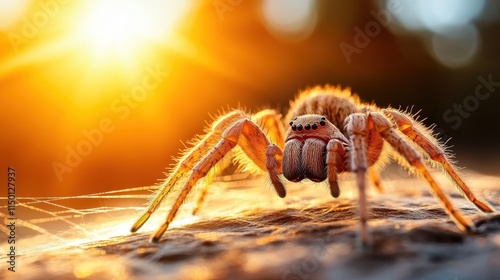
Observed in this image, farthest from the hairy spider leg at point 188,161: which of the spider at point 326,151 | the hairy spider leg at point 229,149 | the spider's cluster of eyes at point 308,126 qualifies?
the spider's cluster of eyes at point 308,126

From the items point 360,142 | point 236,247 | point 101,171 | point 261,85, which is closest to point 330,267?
point 236,247

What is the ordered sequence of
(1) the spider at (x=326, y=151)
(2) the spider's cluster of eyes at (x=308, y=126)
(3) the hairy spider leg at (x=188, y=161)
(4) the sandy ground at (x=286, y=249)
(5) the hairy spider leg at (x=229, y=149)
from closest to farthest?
(4) the sandy ground at (x=286, y=249), (1) the spider at (x=326, y=151), (5) the hairy spider leg at (x=229, y=149), (3) the hairy spider leg at (x=188, y=161), (2) the spider's cluster of eyes at (x=308, y=126)

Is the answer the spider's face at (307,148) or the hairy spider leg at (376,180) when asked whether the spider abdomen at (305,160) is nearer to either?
the spider's face at (307,148)

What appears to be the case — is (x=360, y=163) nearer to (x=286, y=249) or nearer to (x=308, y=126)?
(x=286, y=249)

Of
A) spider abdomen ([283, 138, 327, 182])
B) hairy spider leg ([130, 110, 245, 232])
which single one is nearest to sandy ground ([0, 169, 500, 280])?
hairy spider leg ([130, 110, 245, 232])

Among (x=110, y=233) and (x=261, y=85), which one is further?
(x=261, y=85)

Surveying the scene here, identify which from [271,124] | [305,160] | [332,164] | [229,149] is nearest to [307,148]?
[305,160]

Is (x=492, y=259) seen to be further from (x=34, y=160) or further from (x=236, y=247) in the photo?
(x=34, y=160)

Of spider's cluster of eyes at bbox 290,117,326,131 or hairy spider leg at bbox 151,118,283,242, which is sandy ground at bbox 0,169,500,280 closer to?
hairy spider leg at bbox 151,118,283,242
